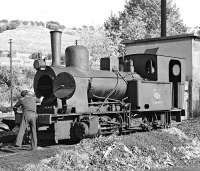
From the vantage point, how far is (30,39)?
88.1 meters

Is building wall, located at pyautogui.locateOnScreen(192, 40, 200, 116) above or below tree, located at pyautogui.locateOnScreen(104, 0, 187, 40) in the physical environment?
below

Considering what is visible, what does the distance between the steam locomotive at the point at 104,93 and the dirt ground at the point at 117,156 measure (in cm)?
165

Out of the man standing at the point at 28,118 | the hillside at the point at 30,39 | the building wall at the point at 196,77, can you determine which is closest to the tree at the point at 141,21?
the hillside at the point at 30,39

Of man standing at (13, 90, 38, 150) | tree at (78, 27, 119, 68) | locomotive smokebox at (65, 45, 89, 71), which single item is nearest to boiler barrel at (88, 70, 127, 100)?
locomotive smokebox at (65, 45, 89, 71)

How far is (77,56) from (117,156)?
4.97 meters

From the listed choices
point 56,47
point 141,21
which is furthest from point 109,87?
point 141,21

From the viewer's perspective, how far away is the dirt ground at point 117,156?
28.3ft

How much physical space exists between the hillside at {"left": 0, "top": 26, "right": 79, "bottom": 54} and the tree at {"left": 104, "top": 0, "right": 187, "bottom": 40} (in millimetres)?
23093

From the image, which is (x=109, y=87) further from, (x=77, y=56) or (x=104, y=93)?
(x=77, y=56)

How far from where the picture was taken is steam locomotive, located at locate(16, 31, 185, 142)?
484 inches

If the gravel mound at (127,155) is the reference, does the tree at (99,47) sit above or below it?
above

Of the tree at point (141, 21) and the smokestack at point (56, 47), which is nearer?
the smokestack at point (56, 47)

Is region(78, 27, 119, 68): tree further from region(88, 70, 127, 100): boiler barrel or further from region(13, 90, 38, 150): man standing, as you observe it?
region(13, 90, 38, 150): man standing

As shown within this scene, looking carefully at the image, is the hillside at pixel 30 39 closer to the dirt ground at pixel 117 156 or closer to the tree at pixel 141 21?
the tree at pixel 141 21
